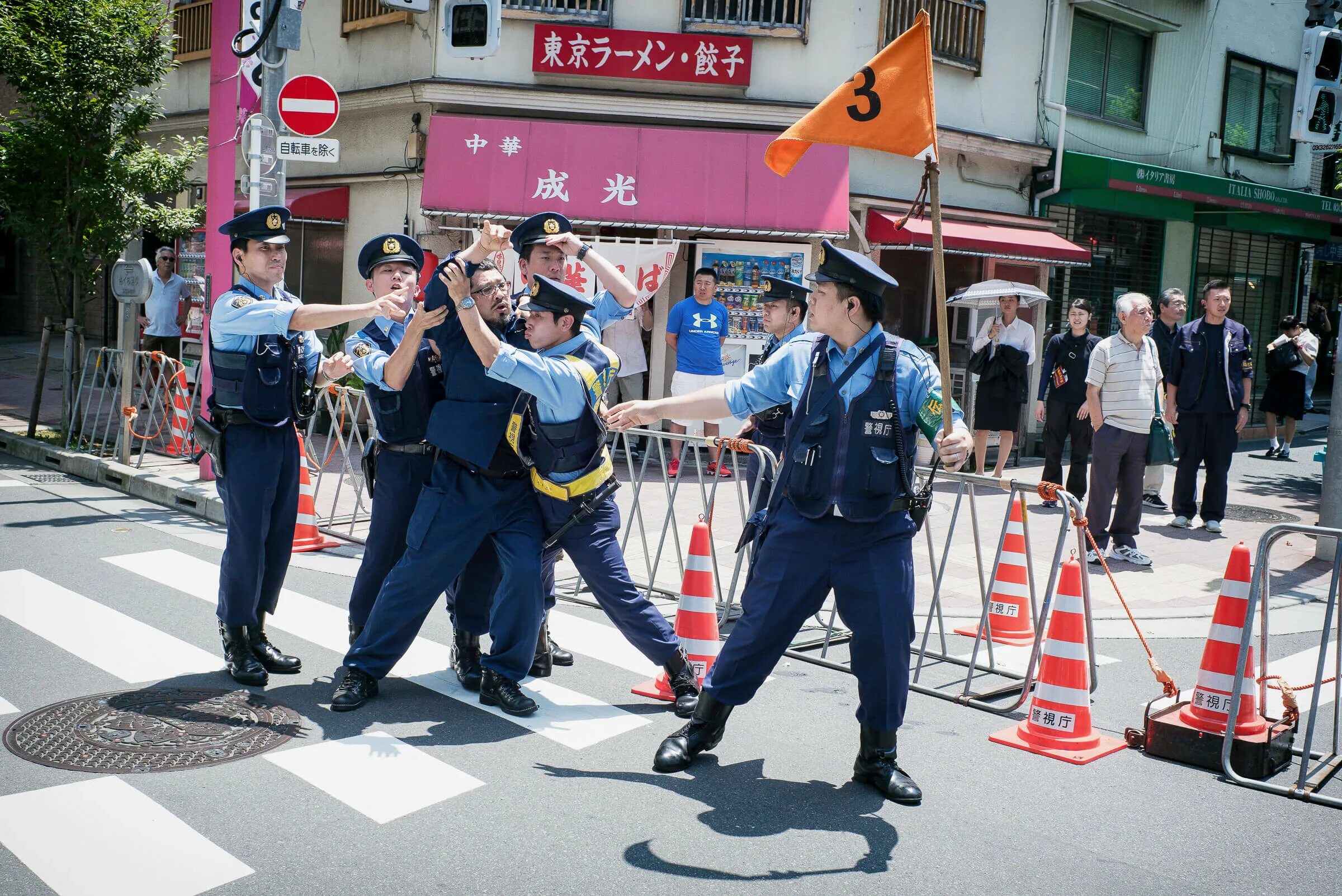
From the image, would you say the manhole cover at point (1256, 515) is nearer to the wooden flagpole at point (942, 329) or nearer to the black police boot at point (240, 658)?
the wooden flagpole at point (942, 329)

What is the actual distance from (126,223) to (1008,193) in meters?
10.9

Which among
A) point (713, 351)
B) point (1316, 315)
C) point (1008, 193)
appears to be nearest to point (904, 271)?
point (1008, 193)

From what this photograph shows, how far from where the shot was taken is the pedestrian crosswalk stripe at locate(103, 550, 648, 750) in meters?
5.19

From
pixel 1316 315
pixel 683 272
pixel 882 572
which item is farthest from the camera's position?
pixel 1316 315

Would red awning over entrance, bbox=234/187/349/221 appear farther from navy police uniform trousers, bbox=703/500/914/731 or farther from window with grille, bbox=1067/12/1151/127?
navy police uniform trousers, bbox=703/500/914/731

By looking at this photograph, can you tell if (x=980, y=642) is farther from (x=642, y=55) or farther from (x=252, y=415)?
(x=642, y=55)

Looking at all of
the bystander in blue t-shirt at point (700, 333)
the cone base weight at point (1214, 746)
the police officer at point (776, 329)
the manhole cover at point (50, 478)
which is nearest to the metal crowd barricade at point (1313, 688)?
the cone base weight at point (1214, 746)

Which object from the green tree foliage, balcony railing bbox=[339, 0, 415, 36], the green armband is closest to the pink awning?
balcony railing bbox=[339, 0, 415, 36]

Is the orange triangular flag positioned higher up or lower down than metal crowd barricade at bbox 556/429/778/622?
higher up

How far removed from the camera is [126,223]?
12.4 m

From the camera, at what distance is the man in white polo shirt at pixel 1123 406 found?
8.72 m

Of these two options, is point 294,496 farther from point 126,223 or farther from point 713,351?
point 126,223

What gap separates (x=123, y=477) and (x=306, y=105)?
397 centimetres

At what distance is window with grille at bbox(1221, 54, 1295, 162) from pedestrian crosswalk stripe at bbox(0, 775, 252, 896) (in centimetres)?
1955
